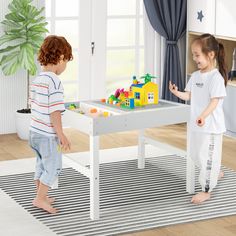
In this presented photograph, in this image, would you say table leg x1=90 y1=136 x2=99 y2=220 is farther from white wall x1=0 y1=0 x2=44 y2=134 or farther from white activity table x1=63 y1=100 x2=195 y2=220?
white wall x1=0 y1=0 x2=44 y2=134

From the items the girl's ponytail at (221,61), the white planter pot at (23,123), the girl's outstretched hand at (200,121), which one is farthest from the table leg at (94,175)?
the white planter pot at (23,123)

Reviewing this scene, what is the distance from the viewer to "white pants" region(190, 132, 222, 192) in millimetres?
4246

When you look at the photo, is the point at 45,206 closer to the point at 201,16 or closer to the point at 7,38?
the point at 7,38

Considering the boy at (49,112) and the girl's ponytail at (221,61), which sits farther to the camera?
the girl's ponytail at (221,61)

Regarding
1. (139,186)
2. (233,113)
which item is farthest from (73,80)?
(139,186)

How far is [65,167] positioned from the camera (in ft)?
16.4

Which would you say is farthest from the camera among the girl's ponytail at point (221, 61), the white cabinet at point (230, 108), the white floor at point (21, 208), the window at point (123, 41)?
the window at point (123, 41)

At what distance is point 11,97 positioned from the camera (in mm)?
6023

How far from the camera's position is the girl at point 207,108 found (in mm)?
4195

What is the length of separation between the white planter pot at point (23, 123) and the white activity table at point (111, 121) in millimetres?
1458

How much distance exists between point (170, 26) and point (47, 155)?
2847mm

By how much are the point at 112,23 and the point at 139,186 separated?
2.22m

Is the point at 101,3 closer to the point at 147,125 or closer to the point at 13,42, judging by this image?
the point at 13,42

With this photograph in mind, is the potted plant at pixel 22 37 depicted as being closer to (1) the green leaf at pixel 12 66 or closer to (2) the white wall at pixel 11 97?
(1) the green leaf at pixel 12 66
